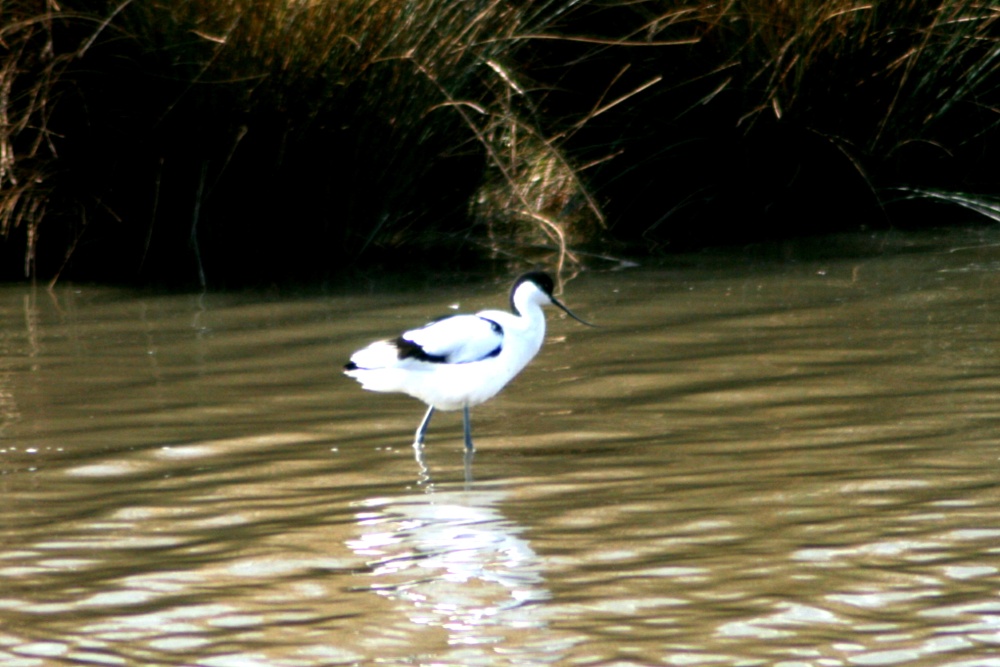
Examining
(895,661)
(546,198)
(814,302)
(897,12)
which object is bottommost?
(895,661)

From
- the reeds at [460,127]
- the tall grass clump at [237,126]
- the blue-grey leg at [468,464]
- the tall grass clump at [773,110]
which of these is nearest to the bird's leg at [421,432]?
the blue-grey leg at [468,464]

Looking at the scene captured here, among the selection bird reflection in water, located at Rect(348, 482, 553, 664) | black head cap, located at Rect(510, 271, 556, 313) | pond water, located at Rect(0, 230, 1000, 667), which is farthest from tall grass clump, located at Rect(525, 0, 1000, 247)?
bird reflection in water, located at Rect(348, 482, 553, 664)

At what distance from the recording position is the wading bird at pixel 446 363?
5938 millimetres

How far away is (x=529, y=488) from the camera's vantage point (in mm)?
5293

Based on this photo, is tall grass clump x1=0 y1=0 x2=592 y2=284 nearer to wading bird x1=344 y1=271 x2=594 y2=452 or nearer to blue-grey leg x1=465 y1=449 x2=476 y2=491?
wading bird x1=344 y1=271 x2=594 y2=452

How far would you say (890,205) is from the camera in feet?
35.3

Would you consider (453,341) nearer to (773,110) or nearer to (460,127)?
(460,127)

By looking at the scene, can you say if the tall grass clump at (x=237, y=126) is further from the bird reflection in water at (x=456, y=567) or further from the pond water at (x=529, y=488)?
the bird reflection in water at (x=456, y=567)

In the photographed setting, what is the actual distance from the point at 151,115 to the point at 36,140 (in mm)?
661

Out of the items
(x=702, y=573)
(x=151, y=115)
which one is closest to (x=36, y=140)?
(x=151, y=115)

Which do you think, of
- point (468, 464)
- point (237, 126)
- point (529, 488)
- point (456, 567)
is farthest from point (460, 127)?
point (456, 567)

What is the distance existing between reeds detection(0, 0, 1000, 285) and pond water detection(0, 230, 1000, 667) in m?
0.92

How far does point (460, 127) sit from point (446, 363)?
150 inches

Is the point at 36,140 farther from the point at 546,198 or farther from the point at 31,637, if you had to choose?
the point at 31,637
